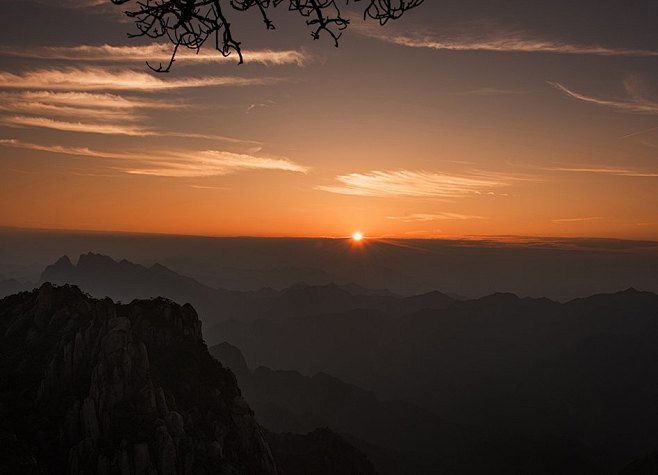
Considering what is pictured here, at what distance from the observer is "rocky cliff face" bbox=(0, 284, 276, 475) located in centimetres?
6309

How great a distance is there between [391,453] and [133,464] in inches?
5795

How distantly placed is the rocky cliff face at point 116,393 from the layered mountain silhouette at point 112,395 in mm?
153

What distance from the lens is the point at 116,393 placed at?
222 feet

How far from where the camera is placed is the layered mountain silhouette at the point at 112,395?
62062 mm

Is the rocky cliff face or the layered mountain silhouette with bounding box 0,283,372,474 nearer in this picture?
the layered mountain silhouette with bounding box 0,283,372,474

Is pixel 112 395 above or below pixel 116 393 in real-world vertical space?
below

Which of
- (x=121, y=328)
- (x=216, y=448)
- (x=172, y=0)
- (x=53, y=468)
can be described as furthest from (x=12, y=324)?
(x=172, y=0)

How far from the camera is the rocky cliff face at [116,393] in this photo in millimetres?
63094

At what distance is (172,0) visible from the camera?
6.88 metres

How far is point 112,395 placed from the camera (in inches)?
2653

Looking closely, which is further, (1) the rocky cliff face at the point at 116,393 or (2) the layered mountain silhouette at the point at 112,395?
(1) the rocky cliff face at the point at 116,393

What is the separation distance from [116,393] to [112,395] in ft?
1.94

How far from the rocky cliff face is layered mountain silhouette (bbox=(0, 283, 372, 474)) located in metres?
0.15

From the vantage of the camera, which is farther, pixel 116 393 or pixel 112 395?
pixel 116 393
